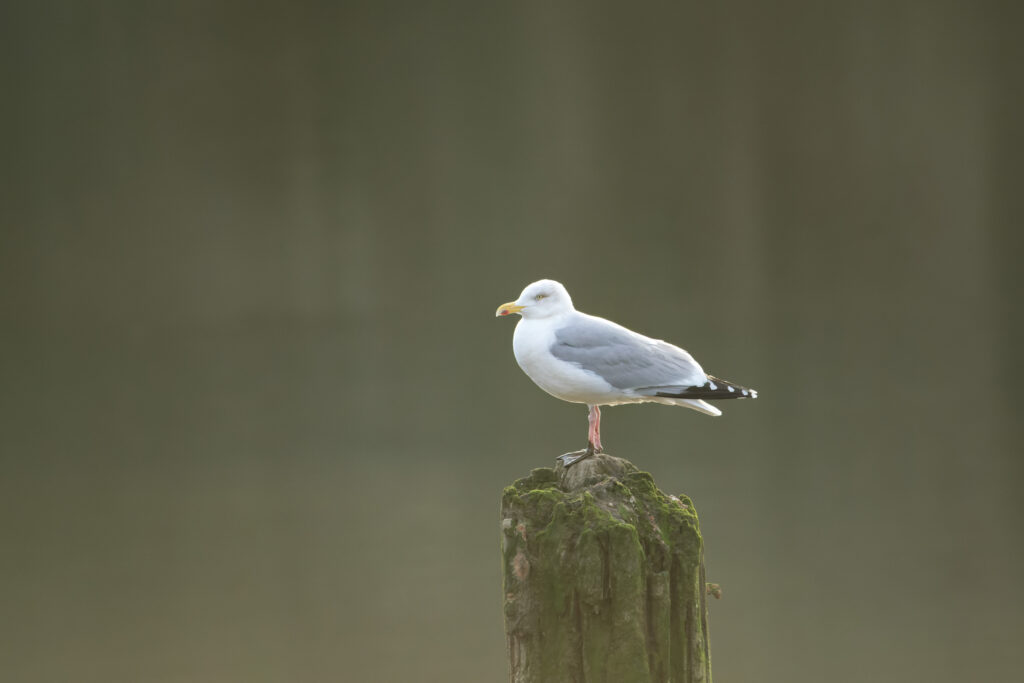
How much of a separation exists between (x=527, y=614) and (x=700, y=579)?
1.22 feet

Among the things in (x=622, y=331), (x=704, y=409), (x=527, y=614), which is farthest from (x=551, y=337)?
(x=527, y=614)

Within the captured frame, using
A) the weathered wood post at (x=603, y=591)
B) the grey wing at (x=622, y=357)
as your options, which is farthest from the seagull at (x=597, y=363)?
Answer: the weathered wood post at (x=603, y=591)

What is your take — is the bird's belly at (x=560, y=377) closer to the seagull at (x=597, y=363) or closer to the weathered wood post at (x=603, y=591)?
the seagull at (x=597, y=363)

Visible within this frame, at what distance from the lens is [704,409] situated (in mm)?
2695

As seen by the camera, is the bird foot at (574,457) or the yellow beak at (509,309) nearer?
the bird foot at (574,457)

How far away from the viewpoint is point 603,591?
1.78m

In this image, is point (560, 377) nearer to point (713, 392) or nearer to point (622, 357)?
point (622, 357)

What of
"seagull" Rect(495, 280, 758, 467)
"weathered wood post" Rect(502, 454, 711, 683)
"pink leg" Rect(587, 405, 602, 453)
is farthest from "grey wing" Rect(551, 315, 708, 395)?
"weathered wood post" Rect(502, 454, 711, 683)

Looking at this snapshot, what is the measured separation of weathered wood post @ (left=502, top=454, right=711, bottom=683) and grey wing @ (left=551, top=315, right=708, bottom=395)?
27.2 inches

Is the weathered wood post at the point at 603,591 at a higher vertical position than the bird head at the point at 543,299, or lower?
lower

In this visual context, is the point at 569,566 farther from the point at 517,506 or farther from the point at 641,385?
the point at 641,385

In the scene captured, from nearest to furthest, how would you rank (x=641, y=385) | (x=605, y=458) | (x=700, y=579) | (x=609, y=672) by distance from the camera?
(x=609, y=672)
(x=700, y=579)
(x=605, y=458)
(x=641, y=385)

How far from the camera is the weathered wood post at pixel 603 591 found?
1.78 meters

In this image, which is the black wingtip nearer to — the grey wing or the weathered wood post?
the grey wing
